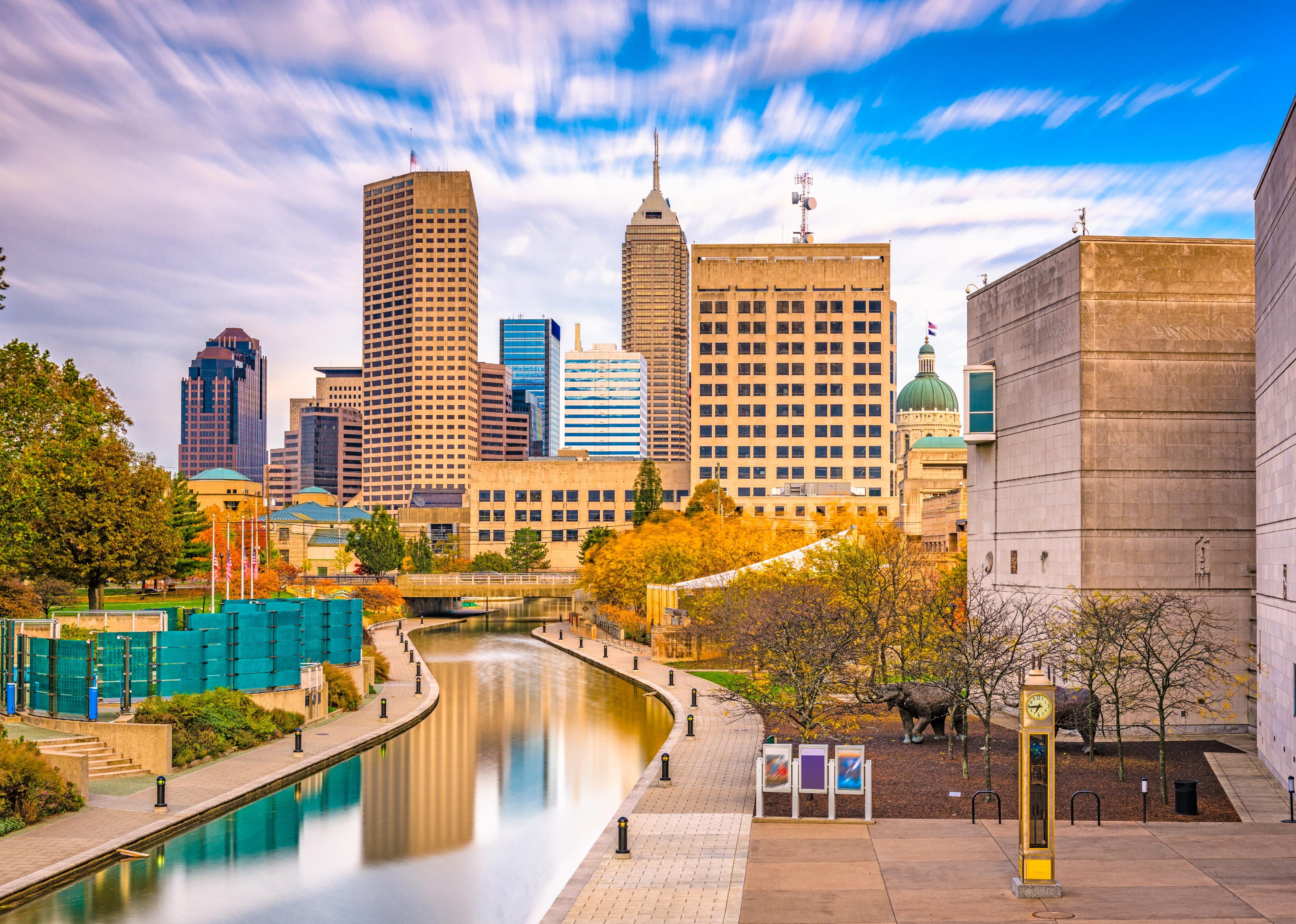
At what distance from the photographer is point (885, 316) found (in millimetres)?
147125

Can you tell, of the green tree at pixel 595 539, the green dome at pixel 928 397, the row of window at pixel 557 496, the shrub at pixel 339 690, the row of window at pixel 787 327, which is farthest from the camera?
the green dome at pixel 928 397

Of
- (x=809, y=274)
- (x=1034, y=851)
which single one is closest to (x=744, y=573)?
(x=1034, y=851)

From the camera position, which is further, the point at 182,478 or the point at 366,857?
the point at 182,478

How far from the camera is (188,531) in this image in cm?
8100

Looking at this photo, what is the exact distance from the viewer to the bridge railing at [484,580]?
114 m

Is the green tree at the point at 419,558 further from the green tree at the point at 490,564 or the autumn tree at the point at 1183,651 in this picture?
the autumn tree at the point at 1183,651

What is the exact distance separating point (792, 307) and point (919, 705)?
11780 cm

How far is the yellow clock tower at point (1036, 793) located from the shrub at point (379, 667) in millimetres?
36621

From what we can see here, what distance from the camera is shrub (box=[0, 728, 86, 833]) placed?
926 inches

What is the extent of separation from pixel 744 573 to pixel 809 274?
311 feet

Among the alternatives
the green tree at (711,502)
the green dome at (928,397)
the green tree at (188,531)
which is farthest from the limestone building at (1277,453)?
the green dome at (928,397)

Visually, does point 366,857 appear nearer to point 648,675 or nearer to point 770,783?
point 770,783

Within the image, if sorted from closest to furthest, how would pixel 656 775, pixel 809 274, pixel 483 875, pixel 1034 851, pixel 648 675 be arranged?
pixel 1034 851 → pixel 483 875 → pixel 656 775 → pixel 648 675 → pixel 809 274

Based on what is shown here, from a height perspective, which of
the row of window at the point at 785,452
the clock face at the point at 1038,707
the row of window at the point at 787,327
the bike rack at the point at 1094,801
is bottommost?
the bike rack at the point at 1094,801
